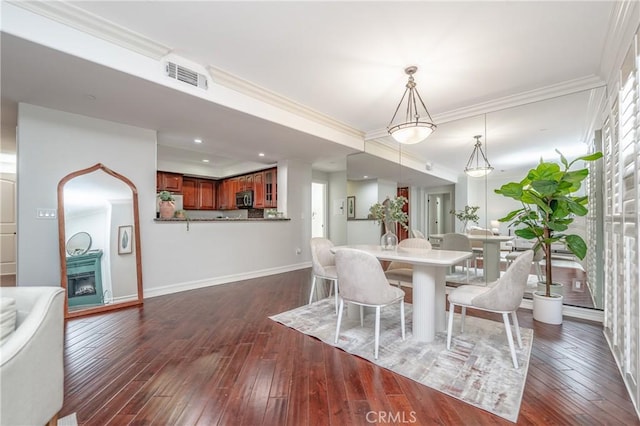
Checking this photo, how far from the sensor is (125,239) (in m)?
3.65

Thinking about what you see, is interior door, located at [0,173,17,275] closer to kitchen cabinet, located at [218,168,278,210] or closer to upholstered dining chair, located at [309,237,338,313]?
kitchen cabinet, located at [218,168,278,210]

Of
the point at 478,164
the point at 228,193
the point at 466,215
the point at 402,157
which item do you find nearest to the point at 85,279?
the point at 228,193

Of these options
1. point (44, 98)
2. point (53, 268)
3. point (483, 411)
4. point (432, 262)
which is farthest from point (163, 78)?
point (483, 411)

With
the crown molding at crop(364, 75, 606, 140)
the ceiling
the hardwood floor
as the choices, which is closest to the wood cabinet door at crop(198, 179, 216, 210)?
the ceiling

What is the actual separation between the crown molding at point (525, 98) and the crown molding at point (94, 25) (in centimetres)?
361

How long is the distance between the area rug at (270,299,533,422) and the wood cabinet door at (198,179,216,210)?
17.4 ft

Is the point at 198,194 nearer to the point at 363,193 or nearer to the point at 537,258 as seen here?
the point at 363,193

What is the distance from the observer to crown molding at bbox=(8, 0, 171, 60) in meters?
1.98

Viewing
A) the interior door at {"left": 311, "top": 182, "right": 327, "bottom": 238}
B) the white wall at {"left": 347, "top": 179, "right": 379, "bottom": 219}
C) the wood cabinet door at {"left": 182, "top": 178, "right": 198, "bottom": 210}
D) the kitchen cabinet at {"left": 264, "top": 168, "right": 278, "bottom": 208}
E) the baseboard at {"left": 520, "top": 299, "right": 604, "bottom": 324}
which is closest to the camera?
the baseboard at {"left": 520, "top": 299, "right": 604, "bottom": 324}

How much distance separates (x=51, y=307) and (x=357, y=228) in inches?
201

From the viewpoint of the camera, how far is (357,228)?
233 inches

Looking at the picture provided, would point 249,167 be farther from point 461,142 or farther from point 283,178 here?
point 461,142

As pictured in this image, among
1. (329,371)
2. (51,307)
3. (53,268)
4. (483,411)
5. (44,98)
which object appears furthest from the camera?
(53,268)

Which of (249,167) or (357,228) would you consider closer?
(357,228)
